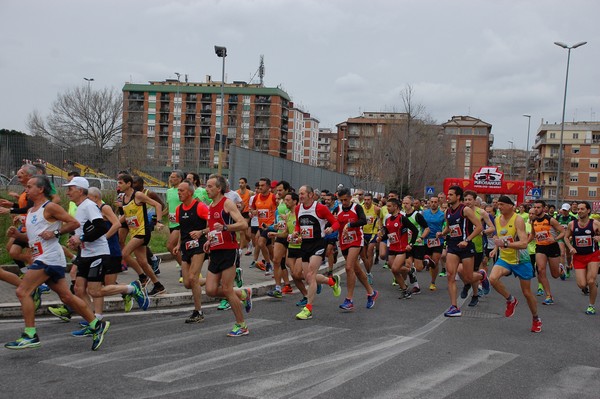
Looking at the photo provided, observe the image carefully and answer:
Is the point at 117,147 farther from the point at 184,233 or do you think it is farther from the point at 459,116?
the point at 459,116

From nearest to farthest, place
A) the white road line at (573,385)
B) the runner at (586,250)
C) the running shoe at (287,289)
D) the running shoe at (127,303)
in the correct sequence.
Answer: the white road line at (573,385) → the running shoe at (127,303) → the runner at (586,250) → the running shoe at (287,289)

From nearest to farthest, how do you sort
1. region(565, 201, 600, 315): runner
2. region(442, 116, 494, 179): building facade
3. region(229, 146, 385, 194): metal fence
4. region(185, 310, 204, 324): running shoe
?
region(185, 310, 204, 324): running shoe < region(565, 201, 600, 315): runner < region(229, 146, 385, 194): metal fence < region(442, 116, 494, 179): building facade

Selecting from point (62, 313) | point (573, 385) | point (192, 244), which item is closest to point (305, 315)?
point (192, 244)

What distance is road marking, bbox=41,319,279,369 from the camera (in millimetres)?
6172

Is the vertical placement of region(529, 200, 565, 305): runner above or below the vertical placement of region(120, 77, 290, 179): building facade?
below

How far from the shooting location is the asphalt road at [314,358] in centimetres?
545

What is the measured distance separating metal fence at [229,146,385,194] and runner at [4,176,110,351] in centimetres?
1496

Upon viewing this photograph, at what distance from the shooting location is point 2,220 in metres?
13.7

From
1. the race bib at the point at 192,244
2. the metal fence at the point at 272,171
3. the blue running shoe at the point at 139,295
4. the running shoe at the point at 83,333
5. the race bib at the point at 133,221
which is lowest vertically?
the running shoe at the point at 83,333

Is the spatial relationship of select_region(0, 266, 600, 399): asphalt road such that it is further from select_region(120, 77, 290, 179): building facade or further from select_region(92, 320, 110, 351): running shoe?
select_region(120, 77, 290, 179): building facade

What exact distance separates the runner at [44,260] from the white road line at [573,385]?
15.4 feet

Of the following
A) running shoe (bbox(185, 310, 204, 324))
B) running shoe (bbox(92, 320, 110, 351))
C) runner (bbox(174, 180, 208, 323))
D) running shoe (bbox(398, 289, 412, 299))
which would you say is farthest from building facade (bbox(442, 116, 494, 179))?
running shoe (bbox(92, 320, 110, 351))

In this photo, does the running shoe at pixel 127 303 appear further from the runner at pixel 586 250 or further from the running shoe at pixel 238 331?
the runner at pixel 586 250

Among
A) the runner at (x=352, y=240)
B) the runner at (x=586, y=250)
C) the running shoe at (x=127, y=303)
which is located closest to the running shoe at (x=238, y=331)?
the running shoe at (x=127, y=303)
